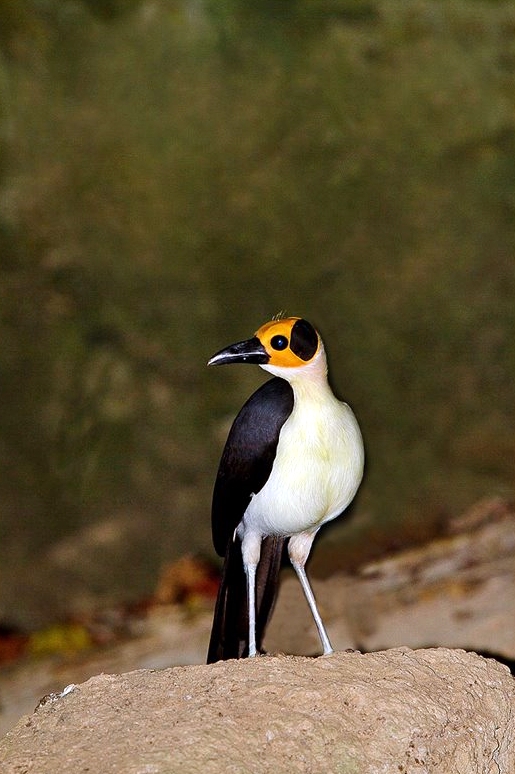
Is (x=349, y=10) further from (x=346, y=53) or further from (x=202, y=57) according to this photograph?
(x=202, y=57)

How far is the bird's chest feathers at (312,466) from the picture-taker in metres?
2.79

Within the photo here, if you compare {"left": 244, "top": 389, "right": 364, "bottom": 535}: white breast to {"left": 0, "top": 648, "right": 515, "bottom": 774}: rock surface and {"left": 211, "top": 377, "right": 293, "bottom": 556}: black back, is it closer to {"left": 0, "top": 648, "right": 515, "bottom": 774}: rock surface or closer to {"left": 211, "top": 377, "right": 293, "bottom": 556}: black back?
{"left": 211, "top": 377, "right": 293, "bottom": 556}: black back

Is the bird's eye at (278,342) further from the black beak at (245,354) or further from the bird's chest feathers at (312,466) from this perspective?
the bird's chest feathers at (312,466)

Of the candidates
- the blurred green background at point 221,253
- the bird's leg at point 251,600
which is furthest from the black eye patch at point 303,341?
the blurred green background at point 221,253

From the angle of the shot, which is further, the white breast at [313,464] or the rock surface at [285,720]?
the white breast at [313,464]

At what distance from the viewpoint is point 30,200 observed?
5.52 meters

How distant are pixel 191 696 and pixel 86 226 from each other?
3687 mm

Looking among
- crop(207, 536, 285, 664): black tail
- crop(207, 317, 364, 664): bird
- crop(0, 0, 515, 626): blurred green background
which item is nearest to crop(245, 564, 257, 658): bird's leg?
crop(207, 317, 364, 664): bird

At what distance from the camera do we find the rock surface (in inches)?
84.8

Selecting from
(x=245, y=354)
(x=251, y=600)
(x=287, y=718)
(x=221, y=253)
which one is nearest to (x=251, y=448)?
(x=245, y=354)

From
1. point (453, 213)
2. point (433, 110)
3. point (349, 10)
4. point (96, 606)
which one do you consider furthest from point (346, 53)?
point (96, 606)

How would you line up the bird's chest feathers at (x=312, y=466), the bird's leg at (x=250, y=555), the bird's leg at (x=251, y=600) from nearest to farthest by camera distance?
the bird's chest feathers at (x=312, y=466) → the bird's leg at (x=251, y=600) → the bird's leg at (x=250, y=555)

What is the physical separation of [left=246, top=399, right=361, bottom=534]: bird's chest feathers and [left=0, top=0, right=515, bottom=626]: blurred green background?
2606mm

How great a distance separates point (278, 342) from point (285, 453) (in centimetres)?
34
